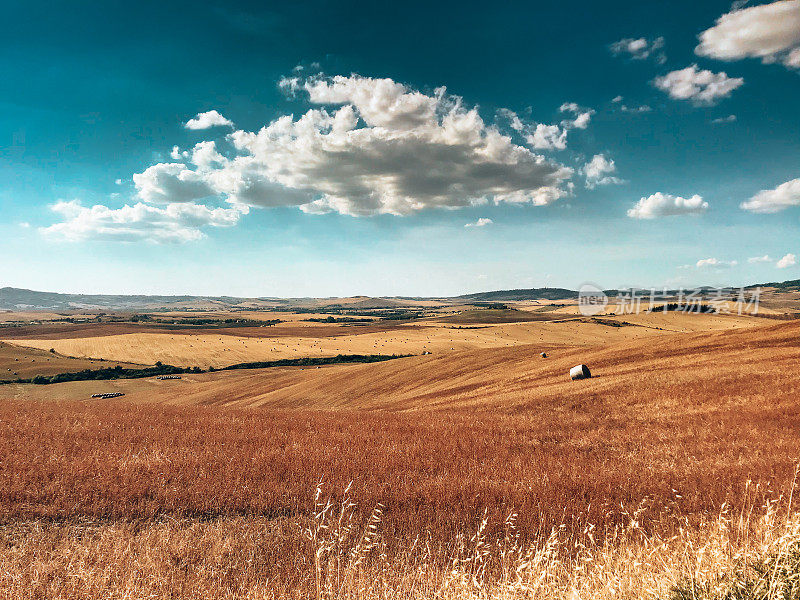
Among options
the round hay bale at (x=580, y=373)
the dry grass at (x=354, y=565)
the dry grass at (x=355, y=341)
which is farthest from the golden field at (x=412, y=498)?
the dry grass at (x=355, y=341)

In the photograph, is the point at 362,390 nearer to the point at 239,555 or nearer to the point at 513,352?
the point at 513,352

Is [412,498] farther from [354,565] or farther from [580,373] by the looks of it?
[580,373]

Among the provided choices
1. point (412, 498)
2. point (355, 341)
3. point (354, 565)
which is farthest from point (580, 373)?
point (355, 341)

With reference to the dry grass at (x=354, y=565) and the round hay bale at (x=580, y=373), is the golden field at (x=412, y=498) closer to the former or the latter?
the dry grass at (x=354, y=565)

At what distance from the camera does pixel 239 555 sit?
20.4 ft

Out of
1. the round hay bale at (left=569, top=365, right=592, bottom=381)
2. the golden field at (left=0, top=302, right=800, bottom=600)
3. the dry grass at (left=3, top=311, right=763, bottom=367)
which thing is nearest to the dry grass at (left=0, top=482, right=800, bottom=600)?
the golden field at (left=0, top=302, right=800, bottom=600)

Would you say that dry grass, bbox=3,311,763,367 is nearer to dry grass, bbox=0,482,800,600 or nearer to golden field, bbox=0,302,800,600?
golden field, bbox=0,302,800,600

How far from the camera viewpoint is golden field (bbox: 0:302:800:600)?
5.51 metres

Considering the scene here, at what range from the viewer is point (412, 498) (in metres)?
8.23

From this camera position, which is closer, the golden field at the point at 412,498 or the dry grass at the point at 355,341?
the golden field at the point at 412,498

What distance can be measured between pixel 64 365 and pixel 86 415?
297 ft

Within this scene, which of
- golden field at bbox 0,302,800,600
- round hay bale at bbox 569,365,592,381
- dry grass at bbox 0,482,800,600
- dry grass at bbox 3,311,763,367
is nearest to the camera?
dry grass at bbox 0,482,800,600

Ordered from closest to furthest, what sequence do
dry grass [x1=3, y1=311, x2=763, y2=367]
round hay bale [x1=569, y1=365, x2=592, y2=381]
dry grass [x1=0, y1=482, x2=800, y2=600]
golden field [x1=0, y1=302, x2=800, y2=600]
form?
1. dry grass [x1=0, y1=482, x2=800, y2=600]
2. golden field [x1=0, y1=302, x2=800, y2=600]
3. round hay bale [x1=569, y1=365, x2=592, y2=381]
4. dry grass [x1=3, y1=311, x2=763, y2=367]

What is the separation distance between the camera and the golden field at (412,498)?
18.1ft
